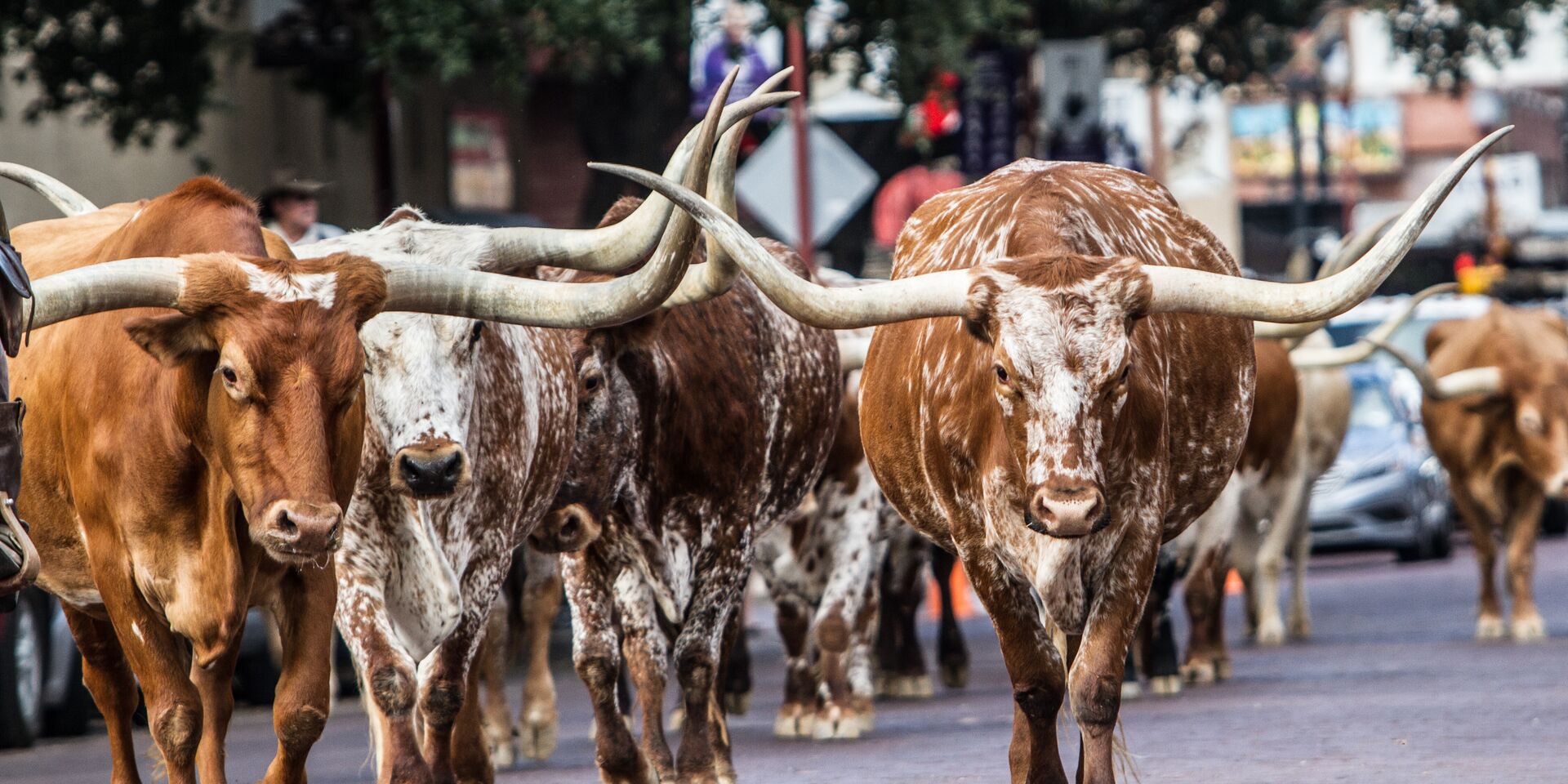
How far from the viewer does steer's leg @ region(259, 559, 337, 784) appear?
6.31 m

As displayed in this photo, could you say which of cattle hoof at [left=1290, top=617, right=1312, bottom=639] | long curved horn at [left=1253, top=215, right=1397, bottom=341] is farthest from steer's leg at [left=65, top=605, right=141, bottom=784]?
cattle hoof at [left=1290, top=617, right=1312, bottom=639]

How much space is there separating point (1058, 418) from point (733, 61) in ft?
36.8

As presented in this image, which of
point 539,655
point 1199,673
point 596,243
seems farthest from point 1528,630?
point 596,243

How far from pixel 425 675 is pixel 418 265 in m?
1.36

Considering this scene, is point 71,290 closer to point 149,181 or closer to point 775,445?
point 775,445

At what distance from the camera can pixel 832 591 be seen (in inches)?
409

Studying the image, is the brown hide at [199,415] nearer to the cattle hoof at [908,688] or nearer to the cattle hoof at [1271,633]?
the cattle hoof at [908,688]

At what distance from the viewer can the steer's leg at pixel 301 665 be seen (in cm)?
631

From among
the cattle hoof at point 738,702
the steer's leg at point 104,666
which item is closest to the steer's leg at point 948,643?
the cattle hoof at point 738,702

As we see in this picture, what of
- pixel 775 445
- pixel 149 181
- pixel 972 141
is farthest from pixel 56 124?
pixel 775 445

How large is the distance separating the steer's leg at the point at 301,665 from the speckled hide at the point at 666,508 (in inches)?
61.9

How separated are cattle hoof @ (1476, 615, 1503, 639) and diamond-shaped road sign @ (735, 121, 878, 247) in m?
4.98

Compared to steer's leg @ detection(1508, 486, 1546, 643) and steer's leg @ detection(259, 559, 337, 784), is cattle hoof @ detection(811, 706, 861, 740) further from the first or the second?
steer's leg @ detection(1508, 486, 1546, 643)

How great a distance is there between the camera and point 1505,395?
46.2 feet
